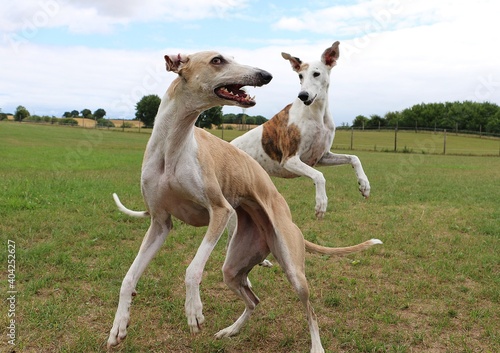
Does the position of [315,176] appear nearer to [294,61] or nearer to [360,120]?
[294,61]

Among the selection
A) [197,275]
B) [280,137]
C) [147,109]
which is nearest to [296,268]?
[197,275]

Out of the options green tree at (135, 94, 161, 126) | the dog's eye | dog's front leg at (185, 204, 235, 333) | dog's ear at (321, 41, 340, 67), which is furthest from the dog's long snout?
green tree at (135, 94, 161, 126)

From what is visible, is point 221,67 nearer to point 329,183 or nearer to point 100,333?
point 100,333

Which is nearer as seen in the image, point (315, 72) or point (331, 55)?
point (315, 72)

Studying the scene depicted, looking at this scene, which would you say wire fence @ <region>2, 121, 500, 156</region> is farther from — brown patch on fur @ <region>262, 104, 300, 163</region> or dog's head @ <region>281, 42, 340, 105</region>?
dog's head @ <region>281, 42, 340, 105</region>

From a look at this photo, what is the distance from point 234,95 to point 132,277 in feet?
4.95

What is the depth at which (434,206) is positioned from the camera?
36.6 feet

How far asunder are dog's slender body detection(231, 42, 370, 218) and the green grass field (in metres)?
1.34

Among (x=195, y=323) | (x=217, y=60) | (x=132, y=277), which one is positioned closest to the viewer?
(x=195, y=323)

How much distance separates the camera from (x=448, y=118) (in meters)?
59.9

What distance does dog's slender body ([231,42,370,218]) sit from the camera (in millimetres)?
5645

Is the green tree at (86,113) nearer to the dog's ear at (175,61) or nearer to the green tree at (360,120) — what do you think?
the green tree at (360,120)

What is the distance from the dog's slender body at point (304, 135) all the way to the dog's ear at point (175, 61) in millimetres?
2331

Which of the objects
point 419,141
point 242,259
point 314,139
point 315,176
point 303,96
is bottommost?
point 419,141
